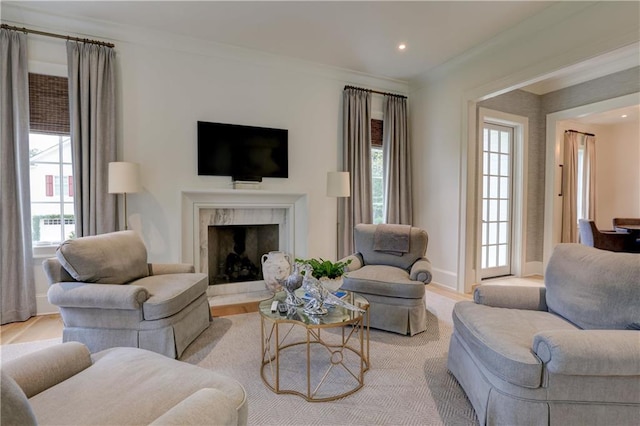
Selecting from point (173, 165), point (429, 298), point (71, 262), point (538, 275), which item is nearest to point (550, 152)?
point (538, 275)

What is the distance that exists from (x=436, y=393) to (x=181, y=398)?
4.95 ft

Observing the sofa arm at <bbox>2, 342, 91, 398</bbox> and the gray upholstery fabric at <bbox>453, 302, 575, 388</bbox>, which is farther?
the gray upholstery fabric at <bbox>453, 302, 575, 388</bbox>

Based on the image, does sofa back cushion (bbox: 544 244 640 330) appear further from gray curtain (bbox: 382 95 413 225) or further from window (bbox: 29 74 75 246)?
window (bbox: 29 74 75 246)

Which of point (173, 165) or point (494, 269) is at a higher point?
point (173, 165)

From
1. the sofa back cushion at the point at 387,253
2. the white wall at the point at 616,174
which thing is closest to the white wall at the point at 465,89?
the sofa back cushion at the point at 387,253

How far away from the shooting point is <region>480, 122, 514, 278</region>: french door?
15.2 ft

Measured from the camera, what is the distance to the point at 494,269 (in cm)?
479

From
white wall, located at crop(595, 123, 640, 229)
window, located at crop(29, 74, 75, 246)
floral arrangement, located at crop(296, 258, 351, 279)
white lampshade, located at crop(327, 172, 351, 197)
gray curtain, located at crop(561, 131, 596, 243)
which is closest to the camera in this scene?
floral arrangement, located at crop(296, 258, 351, 279)

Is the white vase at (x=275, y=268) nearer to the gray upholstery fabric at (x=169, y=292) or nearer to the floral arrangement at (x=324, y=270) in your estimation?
the gray upholstery fabric at (x=169, y=292)

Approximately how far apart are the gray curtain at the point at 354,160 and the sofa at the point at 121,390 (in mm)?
3185

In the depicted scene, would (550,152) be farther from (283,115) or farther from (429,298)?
(283,115)

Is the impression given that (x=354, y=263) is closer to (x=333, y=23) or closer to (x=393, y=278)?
(x=393, y=278)

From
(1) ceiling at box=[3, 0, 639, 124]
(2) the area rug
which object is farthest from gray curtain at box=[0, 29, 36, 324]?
(2) the area rug

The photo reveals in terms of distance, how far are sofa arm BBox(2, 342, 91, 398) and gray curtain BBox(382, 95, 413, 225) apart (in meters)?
3.89
